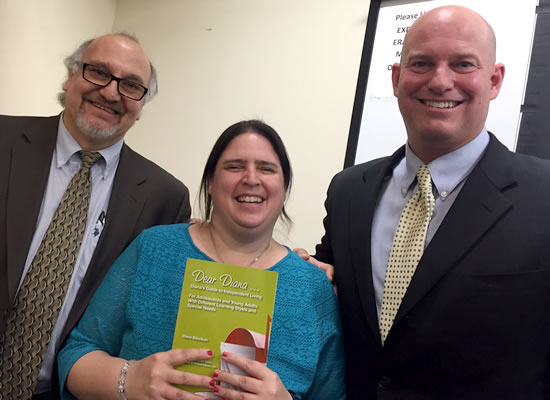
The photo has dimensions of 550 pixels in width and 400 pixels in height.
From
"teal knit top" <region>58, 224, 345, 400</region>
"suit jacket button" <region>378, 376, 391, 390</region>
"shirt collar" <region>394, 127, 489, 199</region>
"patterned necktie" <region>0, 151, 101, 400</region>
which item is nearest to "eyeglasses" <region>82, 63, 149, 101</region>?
"patterned necktie" <region>0, 151, 101, 400</region>

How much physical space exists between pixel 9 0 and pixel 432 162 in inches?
114

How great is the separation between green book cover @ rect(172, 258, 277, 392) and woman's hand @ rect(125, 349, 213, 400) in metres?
0.02

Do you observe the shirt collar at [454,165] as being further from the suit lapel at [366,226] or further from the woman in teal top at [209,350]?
the woman in teal top at [209,350]

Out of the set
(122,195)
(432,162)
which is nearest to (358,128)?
(432,162)

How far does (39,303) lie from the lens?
157 centimetres

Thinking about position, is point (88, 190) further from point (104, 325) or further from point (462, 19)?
point (462, 19)

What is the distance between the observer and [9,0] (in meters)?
3.01

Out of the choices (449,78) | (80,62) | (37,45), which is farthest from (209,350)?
(37,45)

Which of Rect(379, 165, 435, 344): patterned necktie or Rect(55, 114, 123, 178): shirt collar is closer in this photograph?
Rect(379, 165, 435, 344): patterned necktie

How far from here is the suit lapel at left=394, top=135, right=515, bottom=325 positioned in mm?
1248

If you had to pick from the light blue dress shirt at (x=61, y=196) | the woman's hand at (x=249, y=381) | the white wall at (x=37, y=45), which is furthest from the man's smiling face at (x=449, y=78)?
the white wall at (x=37, y=45)

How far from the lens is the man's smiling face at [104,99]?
1810 mm

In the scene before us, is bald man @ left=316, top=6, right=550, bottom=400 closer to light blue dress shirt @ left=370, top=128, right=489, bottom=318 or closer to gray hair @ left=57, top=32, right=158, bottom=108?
light blue dress shirt @ left=370, top=128, right=489, bottom=318

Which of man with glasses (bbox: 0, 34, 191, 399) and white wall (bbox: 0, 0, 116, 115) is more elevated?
white wall (bbox: 0, 0, 116, 115)
